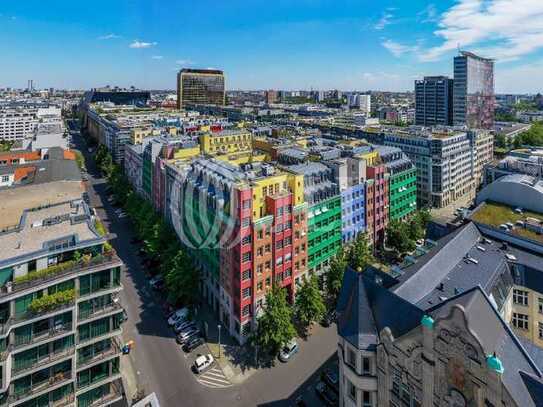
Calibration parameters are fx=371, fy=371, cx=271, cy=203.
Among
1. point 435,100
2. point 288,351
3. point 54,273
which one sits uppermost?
point 435,100

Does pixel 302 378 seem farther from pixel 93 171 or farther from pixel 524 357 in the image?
pixel 93 171

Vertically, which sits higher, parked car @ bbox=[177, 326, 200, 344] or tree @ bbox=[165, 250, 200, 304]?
tree @ bbox=[165, 250, 200, 304]

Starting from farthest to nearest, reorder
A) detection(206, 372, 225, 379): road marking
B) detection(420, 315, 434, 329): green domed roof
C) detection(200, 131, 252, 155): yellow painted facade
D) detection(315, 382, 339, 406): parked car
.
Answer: detection(200, 131, 252, 155): yellow painted facade → detection(206, 372, 225, 379): road marking → detection(315, 382, 339, 406): parked car → detection(420, 315, 434, 329): green domed roof

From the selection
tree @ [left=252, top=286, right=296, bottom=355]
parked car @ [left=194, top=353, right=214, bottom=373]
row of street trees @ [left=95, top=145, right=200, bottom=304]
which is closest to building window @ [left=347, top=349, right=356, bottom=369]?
tree @ [left=252, top=286, right=296, bottom=355]

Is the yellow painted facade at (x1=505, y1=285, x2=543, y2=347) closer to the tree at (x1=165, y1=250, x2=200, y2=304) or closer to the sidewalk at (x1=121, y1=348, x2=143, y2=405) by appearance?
the tree at (x1=165, y1=250, x2=200, y2=304)

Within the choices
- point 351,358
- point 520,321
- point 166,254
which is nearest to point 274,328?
point 351,358

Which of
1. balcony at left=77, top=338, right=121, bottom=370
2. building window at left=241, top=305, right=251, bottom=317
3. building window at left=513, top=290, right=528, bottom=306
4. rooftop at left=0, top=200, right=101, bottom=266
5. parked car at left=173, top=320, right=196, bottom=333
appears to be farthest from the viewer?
parked car at left=173, top=320, right=196, bottom=333

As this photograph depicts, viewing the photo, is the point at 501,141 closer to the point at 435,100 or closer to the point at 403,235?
the point at 435,100

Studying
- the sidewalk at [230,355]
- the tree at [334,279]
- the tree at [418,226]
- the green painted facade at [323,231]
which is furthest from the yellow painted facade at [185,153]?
the tree at [418,226]
